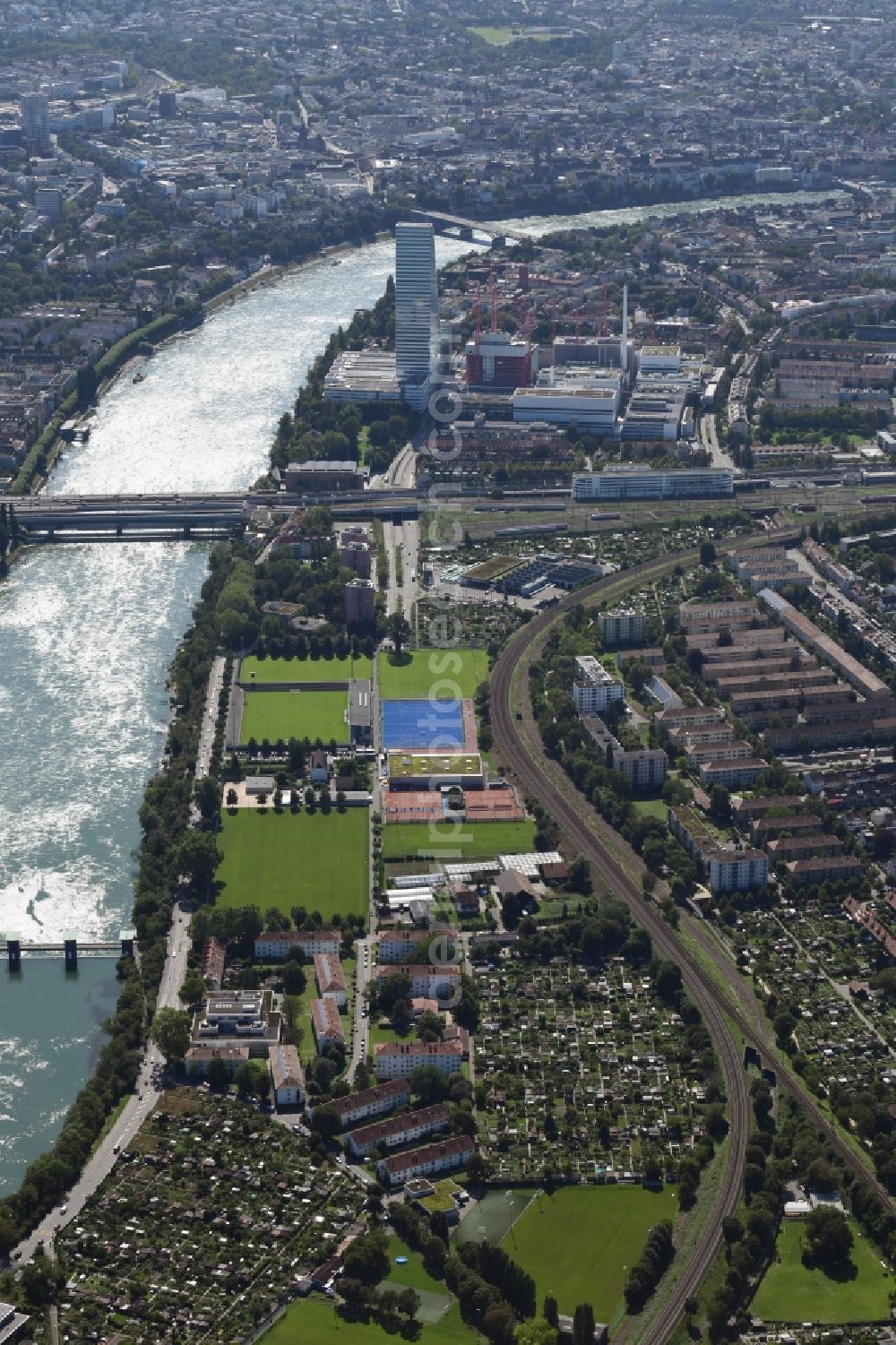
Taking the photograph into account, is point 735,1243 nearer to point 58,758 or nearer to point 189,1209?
point 189,1209

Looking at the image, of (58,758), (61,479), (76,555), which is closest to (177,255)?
(61,479)

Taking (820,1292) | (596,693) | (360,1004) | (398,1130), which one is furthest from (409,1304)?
(596,693)

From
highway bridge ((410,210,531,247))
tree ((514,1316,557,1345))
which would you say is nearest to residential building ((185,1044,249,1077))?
tree ((514,1316,557,1345))

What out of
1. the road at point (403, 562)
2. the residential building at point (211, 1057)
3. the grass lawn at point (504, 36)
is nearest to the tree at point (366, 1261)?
the residential building at point (211, 1057)

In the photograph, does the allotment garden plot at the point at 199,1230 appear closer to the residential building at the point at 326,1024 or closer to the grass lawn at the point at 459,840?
the residential building at the point at 326,1024

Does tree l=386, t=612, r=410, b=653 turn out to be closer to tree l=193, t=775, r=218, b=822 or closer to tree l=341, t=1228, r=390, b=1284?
tree l=193, t=775, r=218, b=822
